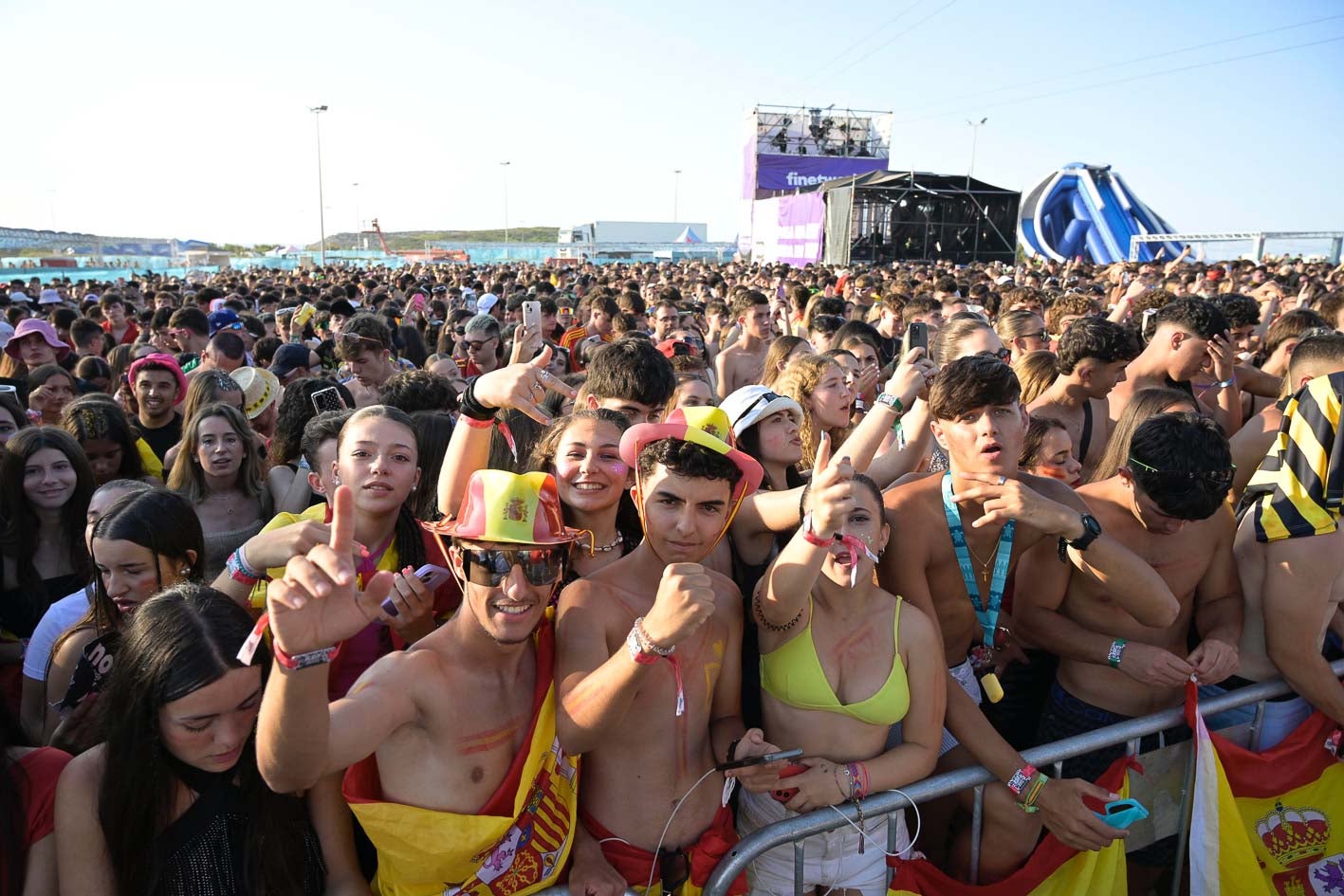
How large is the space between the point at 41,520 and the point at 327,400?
4.90 ft

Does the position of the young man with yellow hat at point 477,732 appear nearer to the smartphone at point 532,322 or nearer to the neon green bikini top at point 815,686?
the neon green bikini top at point 815,686

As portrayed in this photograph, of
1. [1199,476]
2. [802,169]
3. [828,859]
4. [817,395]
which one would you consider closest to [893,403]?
[1199,476]

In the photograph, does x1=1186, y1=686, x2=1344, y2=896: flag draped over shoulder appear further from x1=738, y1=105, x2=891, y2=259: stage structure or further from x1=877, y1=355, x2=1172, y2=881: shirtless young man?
x1=738, y1=105, x2=891, y2=259: stage structure

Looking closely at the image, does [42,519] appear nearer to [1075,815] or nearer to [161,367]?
[161,367]

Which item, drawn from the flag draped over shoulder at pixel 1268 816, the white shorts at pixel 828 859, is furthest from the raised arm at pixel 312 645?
the flag draped over shoulder at pixel 1268 816

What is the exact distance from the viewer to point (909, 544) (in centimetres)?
303

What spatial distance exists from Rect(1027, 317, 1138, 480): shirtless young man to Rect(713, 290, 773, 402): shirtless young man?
9.65ft

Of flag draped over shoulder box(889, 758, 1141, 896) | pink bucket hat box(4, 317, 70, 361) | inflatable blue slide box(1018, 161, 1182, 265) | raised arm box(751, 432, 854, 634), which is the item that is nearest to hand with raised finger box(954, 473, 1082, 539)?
raised arm box(751, 432, 854, 634)

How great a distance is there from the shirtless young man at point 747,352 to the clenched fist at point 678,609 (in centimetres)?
555

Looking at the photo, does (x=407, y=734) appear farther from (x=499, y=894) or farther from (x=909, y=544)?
(x=909, y=544)

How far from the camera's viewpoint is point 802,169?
46.1 meters

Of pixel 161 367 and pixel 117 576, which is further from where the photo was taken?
pixel 161 367

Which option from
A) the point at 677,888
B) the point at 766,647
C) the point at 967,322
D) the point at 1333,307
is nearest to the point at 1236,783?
the point at 766,647

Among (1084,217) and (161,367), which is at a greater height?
(1084,217)
